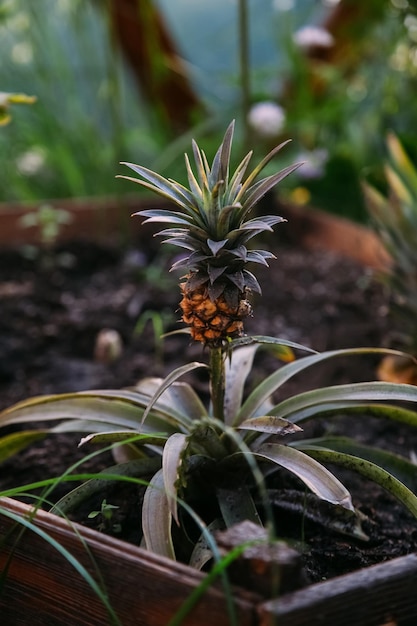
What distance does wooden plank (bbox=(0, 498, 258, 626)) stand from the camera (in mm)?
1105

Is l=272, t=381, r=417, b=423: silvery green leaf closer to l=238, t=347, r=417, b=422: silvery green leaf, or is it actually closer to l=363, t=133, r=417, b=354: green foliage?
l=238, t=347, r=417, b=422: silvery green leaf

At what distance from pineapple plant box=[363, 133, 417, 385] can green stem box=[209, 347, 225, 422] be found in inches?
37.8

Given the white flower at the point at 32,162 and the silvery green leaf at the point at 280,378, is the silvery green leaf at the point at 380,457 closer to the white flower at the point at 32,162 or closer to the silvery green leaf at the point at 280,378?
the silvery green leaf at the point at 280,378

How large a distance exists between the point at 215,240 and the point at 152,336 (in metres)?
1.40

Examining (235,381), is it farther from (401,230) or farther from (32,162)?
(32,162)

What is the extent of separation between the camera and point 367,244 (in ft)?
10.7

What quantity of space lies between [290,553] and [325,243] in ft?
8.66

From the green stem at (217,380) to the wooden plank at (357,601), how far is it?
0.46 metres

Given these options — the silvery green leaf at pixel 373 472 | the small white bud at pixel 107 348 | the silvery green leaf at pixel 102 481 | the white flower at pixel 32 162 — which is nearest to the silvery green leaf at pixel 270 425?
the silvery green leaf at pixel 373 472

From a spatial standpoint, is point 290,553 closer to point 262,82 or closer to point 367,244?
point 367,244

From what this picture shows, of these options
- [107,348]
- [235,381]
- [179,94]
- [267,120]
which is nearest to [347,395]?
[235,381]

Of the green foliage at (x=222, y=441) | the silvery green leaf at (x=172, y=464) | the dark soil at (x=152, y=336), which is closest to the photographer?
the silvery green leaf at (x=172, y=464)

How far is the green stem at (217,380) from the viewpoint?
1.44 meters

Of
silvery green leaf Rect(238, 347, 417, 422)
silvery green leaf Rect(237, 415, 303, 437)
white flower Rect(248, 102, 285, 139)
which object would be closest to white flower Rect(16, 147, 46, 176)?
white flower Rect(248, 102, 285, 139)
